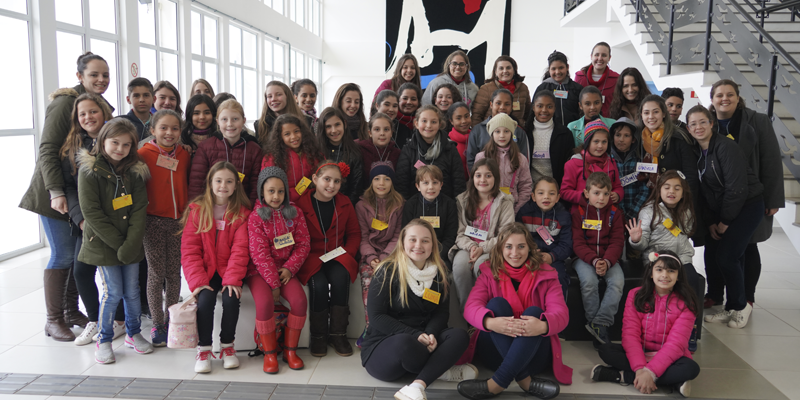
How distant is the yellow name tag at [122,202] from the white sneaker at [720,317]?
4082 mm

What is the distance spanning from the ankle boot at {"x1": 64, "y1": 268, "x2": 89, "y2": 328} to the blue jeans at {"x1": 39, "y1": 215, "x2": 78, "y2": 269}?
111 millimetres

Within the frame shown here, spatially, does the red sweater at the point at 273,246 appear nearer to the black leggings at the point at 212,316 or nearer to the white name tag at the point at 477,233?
the black leggings at the point at 212,316

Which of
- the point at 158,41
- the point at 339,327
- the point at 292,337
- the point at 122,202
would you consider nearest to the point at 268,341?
the point at 292,337

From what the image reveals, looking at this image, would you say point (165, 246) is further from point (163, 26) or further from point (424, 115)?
point (163, 26)

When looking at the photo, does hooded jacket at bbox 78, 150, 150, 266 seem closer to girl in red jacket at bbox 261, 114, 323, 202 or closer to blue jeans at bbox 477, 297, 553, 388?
girl in red jacket at bbox 261, 114, 323, 202

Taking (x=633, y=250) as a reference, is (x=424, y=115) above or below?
above

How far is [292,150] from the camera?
3.57 meters

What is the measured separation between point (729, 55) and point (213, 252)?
6321 mm

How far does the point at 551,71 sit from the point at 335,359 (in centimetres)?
346

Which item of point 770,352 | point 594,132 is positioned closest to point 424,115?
point 594,132

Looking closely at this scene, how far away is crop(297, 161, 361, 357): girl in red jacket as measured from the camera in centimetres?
320

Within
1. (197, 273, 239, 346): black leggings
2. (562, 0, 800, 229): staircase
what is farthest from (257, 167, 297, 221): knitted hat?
(562, 0, 800, 229): staircase

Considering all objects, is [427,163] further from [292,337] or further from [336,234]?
[292,337]

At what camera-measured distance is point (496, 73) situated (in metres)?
4.91
